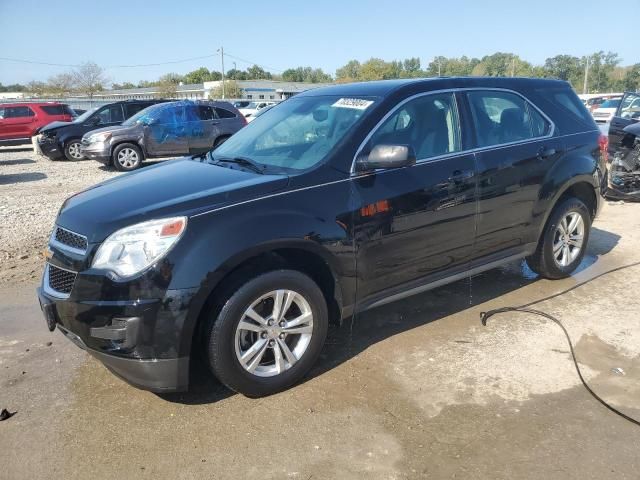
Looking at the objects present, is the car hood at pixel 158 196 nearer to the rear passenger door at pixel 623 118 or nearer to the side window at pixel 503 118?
the side window at pixel 503 118

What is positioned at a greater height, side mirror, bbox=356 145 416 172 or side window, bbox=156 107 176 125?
side window, bbox=156 107 176 125

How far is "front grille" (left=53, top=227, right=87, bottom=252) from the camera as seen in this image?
2922 mm

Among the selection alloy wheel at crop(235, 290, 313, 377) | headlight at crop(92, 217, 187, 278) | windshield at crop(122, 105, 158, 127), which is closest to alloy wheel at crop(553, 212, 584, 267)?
alloy wheel at crop(235, 290, 313, 377)

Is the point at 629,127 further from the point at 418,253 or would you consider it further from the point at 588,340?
the point at 418,253

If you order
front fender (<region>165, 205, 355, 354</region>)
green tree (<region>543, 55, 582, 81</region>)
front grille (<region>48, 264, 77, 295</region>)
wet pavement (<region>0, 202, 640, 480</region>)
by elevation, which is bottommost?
wet pavement (<region>0, 202, 640, 480</region>)

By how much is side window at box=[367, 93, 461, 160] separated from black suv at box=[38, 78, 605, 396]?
0.01 m

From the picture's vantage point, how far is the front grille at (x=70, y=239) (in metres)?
2.92

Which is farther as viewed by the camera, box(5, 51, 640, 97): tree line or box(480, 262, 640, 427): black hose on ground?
box(5, 51, 640, 97): tree line

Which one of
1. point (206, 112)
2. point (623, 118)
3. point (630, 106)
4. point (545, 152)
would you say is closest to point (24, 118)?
point (206, 112)

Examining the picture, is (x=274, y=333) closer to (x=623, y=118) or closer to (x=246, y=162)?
(x=246, y=162)

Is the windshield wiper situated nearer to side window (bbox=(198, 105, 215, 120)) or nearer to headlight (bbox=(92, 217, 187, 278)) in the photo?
headlight (bbox=(92, 217, 187, 278))

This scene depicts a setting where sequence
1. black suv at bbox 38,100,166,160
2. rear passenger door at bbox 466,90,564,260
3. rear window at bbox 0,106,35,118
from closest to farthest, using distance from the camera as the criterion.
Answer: rear passenger door at bbox 466,90,564,260 < black suv at bbox 38,100,166,160 < rear window at bbox 0,106,35,118

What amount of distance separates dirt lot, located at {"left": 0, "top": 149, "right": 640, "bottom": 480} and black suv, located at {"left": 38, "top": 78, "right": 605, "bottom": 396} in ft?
1.03

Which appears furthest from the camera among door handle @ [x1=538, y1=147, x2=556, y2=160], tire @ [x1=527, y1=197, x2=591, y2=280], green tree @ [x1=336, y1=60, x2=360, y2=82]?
green tree @ [x1=336, y1=60, x2=360, y2=82]
